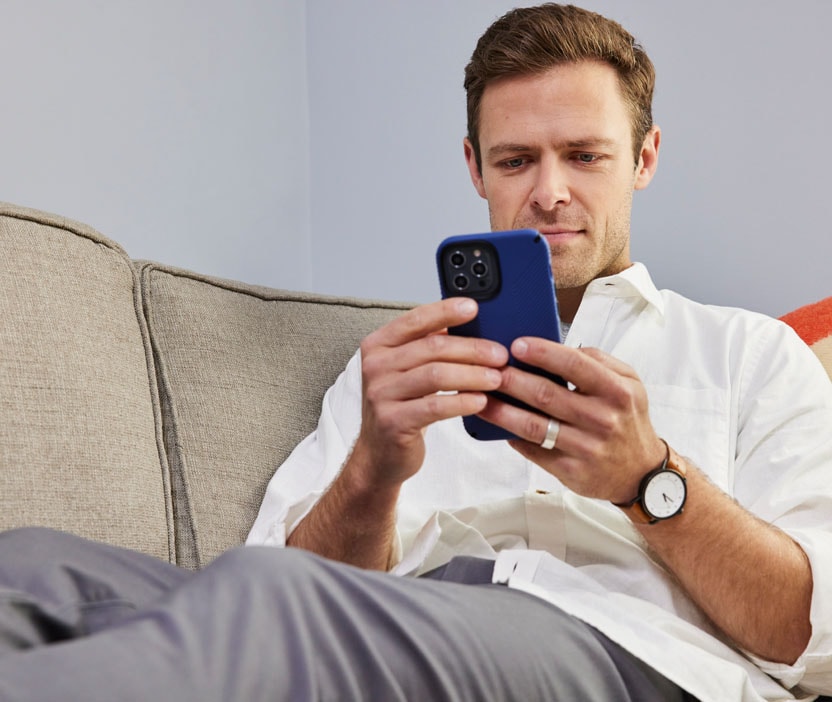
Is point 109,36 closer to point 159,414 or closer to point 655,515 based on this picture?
point 159,414

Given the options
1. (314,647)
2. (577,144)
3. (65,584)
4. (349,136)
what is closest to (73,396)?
(65,584)

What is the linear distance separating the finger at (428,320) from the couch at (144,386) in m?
0.39

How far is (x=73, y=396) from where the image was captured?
1109mm

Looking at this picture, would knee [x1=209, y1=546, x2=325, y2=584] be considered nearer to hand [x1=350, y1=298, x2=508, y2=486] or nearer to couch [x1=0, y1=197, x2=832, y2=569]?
hand [x1=350, y1=298, x2=508, y2=486]

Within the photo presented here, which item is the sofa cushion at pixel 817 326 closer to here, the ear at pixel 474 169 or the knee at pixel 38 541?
the ear at pixel 474 169

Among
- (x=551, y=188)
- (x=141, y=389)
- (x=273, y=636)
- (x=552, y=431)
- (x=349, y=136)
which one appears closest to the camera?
(x=273, y=636)

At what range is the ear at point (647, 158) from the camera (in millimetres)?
1477

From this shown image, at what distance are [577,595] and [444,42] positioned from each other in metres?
1.40

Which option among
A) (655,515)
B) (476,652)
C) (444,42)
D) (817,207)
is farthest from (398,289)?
(476,652)

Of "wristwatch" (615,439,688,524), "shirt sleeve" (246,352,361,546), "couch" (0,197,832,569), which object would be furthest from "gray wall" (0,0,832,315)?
"wristwatch" (615,439,688,524)

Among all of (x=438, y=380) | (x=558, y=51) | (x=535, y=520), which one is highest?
(x=558, y=51)

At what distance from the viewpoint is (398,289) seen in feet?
6.98

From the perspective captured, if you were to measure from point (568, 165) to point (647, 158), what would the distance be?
0.20m

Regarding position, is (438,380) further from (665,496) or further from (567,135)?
(567,135)
